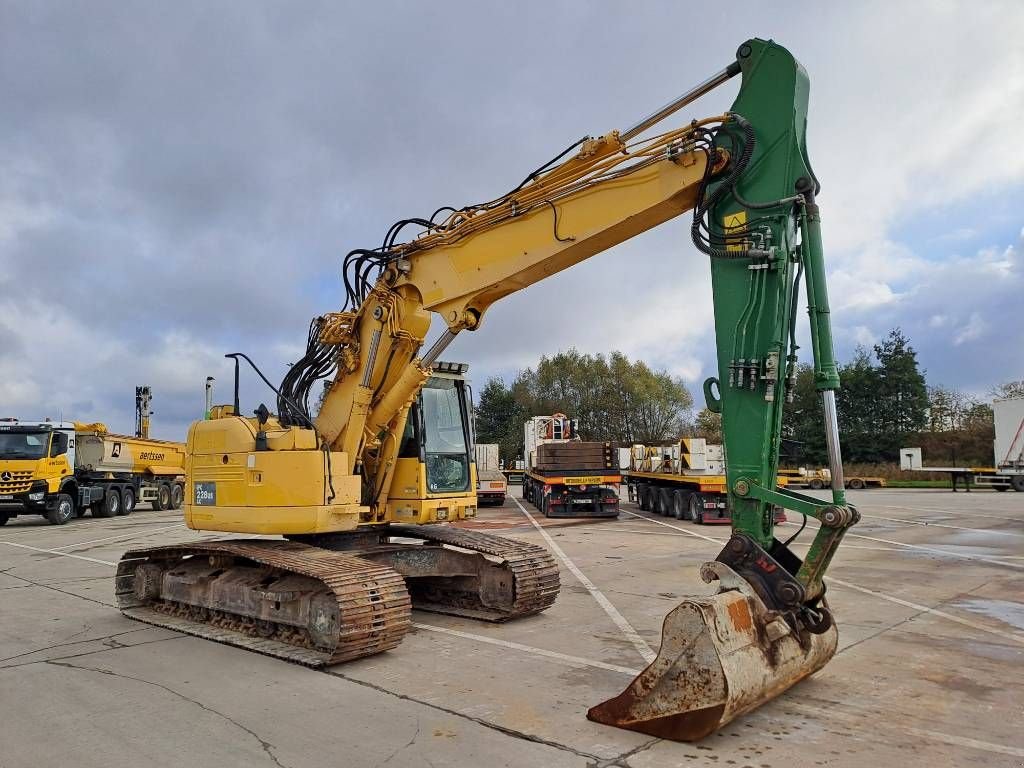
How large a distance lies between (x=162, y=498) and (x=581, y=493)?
18.5 meters

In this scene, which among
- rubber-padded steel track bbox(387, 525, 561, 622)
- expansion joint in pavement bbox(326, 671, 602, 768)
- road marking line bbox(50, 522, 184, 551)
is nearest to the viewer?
expansion joint in pavement bbox(326, 671, 602, 768)

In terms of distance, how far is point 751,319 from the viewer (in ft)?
17.5

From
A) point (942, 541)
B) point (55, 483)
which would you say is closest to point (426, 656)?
point (942, 541)

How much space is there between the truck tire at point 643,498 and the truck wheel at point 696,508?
13.0 feet

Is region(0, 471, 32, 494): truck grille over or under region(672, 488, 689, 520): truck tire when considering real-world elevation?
over

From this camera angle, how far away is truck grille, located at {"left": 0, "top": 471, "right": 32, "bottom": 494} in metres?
21.3

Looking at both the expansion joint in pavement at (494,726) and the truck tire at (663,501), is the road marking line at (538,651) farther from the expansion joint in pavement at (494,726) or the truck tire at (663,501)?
the truck tire at (663,501)

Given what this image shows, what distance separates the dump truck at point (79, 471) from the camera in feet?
71.0

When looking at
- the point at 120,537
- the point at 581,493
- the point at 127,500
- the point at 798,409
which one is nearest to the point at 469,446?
the point at 581,493

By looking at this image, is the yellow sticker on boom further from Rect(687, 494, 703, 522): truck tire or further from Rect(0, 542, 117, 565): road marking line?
Rect(687, 494, 703, 522): truck tire

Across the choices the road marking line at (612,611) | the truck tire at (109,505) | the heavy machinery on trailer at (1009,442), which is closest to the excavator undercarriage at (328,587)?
the road marking line at (612,611)

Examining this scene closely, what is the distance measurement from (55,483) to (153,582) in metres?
16.7

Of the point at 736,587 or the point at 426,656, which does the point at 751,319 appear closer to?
the point at 736,587

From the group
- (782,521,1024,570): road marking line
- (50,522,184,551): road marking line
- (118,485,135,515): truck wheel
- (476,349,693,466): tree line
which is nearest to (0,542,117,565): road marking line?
(50,522,184,551): road marking line
